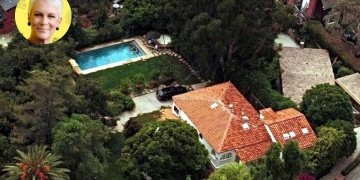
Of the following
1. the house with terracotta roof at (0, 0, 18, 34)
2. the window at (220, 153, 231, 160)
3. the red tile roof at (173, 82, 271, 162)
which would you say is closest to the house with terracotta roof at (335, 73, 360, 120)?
the red tile roof at (173, 82, 271, 162)

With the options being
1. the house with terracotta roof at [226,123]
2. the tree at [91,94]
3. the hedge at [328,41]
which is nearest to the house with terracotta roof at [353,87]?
the hedge at [328,41]

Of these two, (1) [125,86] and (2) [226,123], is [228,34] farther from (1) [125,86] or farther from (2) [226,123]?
(1) [125,86]

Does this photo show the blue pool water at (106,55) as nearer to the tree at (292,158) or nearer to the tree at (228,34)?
the tree at (228,34)

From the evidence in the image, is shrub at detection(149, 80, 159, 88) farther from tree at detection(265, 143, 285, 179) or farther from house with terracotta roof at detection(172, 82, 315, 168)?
tree at detection(265, 143, 285, 179)

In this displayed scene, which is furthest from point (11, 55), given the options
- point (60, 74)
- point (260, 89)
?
point (260, 89)

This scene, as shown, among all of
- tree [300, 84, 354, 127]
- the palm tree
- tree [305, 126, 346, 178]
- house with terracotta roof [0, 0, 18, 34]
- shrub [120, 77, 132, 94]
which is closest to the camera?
the palm tree
